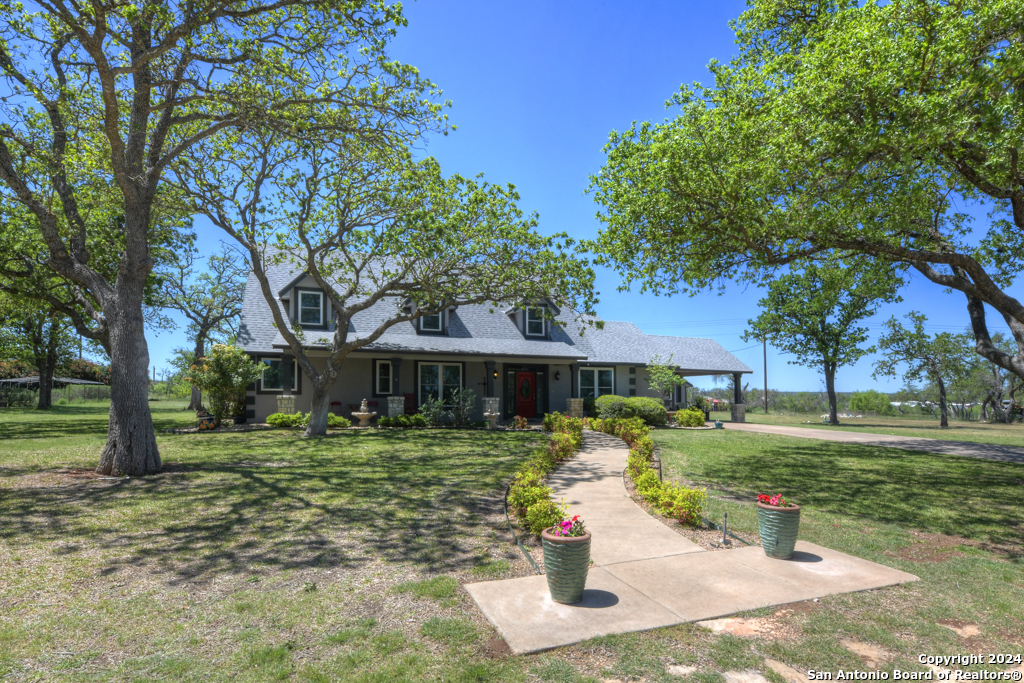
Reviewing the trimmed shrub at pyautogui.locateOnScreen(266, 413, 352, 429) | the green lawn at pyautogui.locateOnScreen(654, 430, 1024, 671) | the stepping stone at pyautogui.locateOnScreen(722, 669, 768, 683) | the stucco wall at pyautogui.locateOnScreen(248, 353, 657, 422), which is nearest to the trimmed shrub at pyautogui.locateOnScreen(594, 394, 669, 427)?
the stucco wall at pyautogui.locateOnScreen(248, 353, 657, 422)

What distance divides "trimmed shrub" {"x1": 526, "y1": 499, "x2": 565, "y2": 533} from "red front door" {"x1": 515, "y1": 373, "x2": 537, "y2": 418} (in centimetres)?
1788

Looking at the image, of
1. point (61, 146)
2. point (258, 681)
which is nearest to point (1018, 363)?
point (258, 681)

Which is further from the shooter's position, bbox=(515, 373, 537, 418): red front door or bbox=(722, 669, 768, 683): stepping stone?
bbox=(515, 373, 537, 418): red front door

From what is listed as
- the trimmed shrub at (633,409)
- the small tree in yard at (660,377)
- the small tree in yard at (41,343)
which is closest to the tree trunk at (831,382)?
the small tree in yard at (660,377)

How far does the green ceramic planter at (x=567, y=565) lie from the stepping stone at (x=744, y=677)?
1373 mm

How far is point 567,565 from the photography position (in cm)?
464

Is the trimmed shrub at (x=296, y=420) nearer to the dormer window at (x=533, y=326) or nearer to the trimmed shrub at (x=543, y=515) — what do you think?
the dormer window at (x=533, y=326)

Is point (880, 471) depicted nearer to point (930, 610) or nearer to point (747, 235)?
point (747, 235)

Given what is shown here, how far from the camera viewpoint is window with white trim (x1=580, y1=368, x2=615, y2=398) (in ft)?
87.0

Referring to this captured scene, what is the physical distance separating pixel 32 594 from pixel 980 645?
7.87 metres

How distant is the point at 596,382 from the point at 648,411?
4.41m

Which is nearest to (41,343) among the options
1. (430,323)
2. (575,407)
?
(430,323)

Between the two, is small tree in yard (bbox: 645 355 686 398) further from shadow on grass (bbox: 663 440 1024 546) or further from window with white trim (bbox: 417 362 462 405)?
shadow on grass (bbox: 663 440 1024 546)

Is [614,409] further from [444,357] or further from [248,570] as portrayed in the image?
[248,570]
